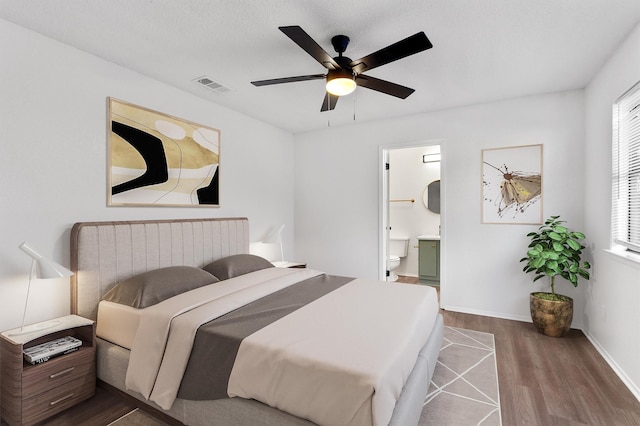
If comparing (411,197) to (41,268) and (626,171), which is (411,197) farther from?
(41,268)

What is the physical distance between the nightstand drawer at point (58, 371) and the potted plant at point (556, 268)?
392 cm

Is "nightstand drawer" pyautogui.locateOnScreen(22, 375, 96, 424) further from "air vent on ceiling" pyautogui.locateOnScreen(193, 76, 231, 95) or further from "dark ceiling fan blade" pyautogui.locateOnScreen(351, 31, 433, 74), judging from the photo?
"dark ceiling fan blade" pyautogui.locateOnScreen(351, 31, 433, 74)

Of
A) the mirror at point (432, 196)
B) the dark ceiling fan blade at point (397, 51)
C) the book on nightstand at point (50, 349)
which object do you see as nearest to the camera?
the dark ceiling fan blade at point (397, 51)

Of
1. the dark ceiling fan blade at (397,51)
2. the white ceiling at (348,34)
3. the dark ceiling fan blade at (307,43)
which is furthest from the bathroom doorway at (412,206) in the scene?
the dark ceiling fan blade at (307,43)

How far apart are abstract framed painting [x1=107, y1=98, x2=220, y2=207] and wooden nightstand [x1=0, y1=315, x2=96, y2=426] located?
1053 mm

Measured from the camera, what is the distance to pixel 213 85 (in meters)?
3.21

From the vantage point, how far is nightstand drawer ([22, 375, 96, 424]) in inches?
75.1

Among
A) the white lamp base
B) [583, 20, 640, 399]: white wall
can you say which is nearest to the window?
[583, 20, 640, 399]: white wall

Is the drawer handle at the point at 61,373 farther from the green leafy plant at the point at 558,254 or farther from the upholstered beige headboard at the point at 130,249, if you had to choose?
the green leafy plant at the point at 558,254

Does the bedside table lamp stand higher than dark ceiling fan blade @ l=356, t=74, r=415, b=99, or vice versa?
dark ceiling fan blade @ l=356, t=74, r=415, b=99

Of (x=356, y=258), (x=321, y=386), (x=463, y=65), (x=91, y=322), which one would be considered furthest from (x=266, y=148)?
(x=321, y=386)

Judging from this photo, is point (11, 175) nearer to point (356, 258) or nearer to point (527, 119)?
point (356, 258)

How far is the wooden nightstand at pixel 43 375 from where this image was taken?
1.88 metres

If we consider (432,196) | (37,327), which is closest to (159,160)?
(37,327)
